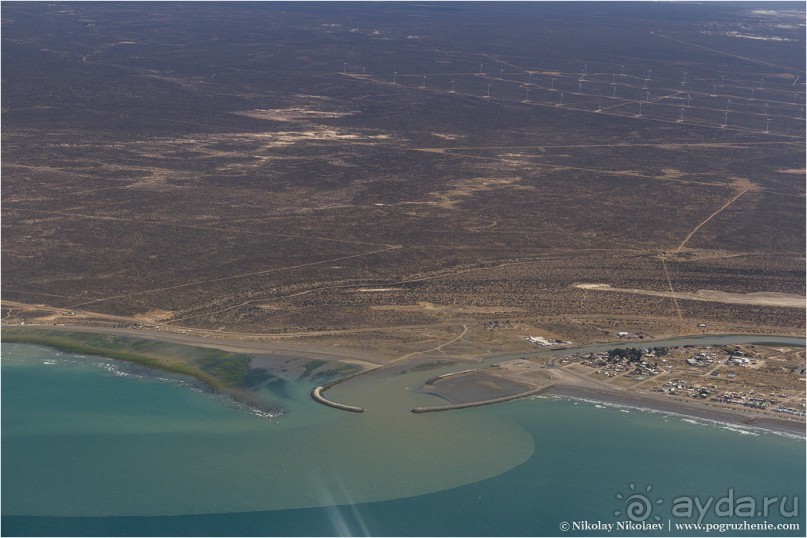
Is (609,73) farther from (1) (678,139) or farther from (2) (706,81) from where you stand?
(1) (678,139)

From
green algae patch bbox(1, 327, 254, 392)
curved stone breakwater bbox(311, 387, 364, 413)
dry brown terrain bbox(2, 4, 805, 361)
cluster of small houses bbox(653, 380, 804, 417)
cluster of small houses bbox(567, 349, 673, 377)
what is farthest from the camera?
dry brown terrain bbox(2, 4, 805, 361)

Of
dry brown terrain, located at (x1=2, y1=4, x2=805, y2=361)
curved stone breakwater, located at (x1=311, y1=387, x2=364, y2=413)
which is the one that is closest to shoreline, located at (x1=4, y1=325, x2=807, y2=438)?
curved stone breakwater, located at (x1=311, y1=387, x2=364, y2=413)

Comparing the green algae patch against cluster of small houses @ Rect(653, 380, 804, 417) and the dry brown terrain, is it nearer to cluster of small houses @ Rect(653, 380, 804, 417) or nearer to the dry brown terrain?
the dry brown terrain

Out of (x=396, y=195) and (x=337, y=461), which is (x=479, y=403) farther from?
(x=396, y=195)

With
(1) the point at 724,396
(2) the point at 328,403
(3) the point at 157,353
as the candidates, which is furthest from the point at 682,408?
(3) the point at 157,353

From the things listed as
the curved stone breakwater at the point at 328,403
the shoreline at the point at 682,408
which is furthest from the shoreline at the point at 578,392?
the curved stone breakwater at the point at 328,403

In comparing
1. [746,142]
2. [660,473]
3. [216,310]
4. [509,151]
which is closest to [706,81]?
[746,142]

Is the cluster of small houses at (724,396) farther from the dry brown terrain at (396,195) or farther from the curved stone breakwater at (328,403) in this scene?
the curved stone breakwater at (328,403)
